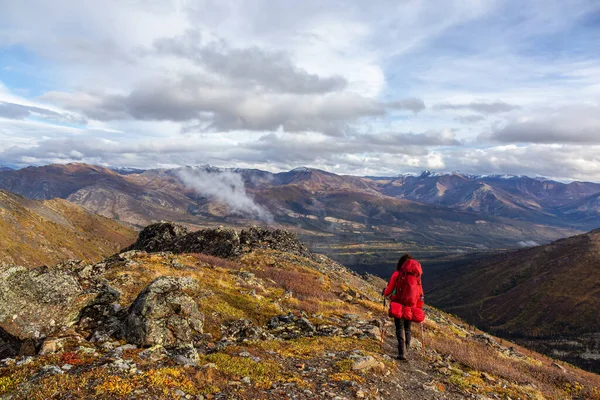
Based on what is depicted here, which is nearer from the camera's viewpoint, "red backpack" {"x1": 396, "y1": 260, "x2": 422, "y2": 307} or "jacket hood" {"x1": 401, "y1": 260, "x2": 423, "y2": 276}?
"red backpack" {"x1": 396, "y1": 260, "x2": 422, "y2": 307}

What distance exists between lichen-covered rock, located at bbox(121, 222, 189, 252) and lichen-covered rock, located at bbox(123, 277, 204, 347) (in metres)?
45.5

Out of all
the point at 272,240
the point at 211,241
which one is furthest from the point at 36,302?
the point at 272,240

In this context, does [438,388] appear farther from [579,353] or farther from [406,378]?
[579,353]

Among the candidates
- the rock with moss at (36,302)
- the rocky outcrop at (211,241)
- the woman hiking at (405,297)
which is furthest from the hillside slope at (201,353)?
the rocky outcrop at (211,241)

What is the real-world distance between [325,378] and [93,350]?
8.80 m

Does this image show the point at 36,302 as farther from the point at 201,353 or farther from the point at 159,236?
the point at 159,236

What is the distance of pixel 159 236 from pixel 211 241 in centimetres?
1127

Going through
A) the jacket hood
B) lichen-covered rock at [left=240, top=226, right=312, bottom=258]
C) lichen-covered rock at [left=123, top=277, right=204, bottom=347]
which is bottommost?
lichen-covered rock at [left=240, top=226, right=312, bottom=258]

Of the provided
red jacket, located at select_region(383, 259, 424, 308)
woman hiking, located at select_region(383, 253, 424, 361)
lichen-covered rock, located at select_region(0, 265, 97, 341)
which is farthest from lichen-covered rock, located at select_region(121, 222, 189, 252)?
woman hiking, located at select_region(383, 253, 424, 361)

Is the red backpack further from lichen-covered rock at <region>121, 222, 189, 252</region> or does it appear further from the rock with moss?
lichen-covered rock at <region>121, 222, 189, 252</region>

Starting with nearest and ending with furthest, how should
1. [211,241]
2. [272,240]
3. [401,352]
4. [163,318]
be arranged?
[163,318] < [401,352] < [211,241] < [272,240]

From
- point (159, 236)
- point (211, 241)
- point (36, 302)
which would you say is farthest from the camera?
point (159, 236)

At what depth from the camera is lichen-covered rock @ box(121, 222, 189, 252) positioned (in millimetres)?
60875

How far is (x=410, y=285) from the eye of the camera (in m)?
16.1
